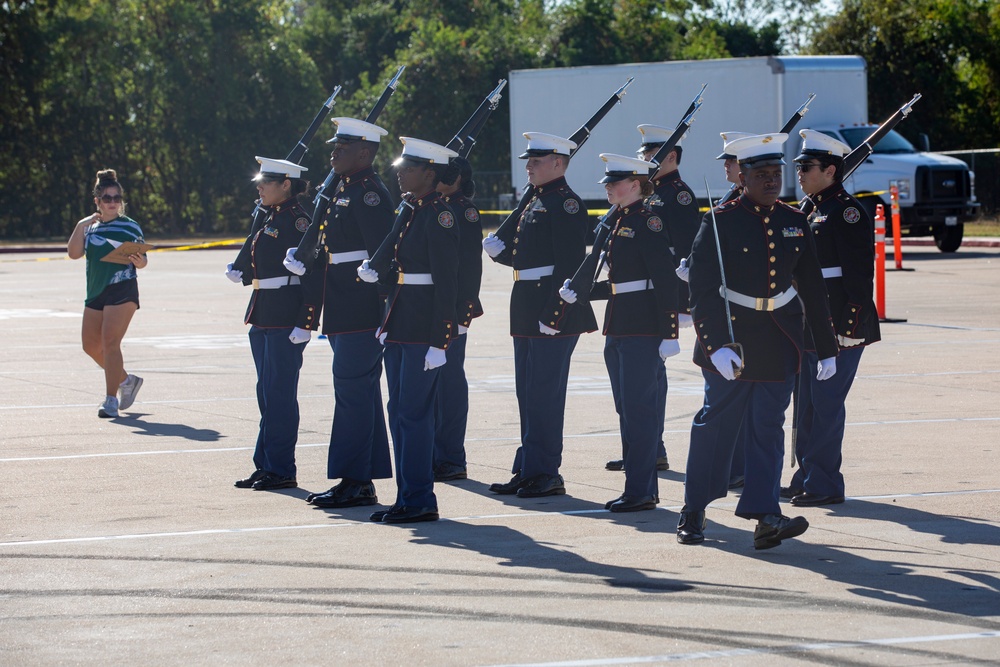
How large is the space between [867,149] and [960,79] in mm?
41650

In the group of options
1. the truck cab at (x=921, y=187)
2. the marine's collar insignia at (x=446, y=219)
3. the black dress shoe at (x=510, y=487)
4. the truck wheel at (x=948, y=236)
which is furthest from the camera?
the truck wheel at (x=948, y=236)

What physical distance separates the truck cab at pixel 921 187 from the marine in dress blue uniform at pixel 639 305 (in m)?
22.0

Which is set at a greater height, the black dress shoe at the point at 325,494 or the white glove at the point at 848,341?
the white glove at the point at 848,341

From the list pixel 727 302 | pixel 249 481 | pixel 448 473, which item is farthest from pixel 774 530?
pixel 249 481

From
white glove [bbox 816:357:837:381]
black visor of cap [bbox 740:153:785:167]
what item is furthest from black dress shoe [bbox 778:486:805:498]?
black visor of cap [bbox 740:153:785:167]

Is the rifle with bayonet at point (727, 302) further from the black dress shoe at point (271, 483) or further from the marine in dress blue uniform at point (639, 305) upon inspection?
the black dress shoe at point (271, 483)

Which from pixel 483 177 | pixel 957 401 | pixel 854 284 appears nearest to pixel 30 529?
pixel 854 284

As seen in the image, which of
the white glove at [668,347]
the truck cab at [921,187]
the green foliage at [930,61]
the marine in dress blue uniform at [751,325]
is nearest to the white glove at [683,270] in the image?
the white glove at [668,347]

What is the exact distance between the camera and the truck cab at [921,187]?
98.7 feet

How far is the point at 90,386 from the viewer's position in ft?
45.0

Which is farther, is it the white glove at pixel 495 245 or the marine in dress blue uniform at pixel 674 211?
the marine in dress blue uniform at pixel 674 211

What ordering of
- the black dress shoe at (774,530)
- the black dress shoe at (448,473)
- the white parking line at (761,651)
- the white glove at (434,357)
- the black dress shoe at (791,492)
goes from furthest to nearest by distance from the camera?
the black dress shoe at (448,473)
the black dress shoe at (791,492)
the white glove at (434,357)
the black dress shoe at (774,530)
the white parking line at (761,651)

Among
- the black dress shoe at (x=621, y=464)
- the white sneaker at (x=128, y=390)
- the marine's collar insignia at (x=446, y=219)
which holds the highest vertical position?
the marine's collar insignia at (x=446, y=219)

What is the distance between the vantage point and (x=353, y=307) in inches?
338
